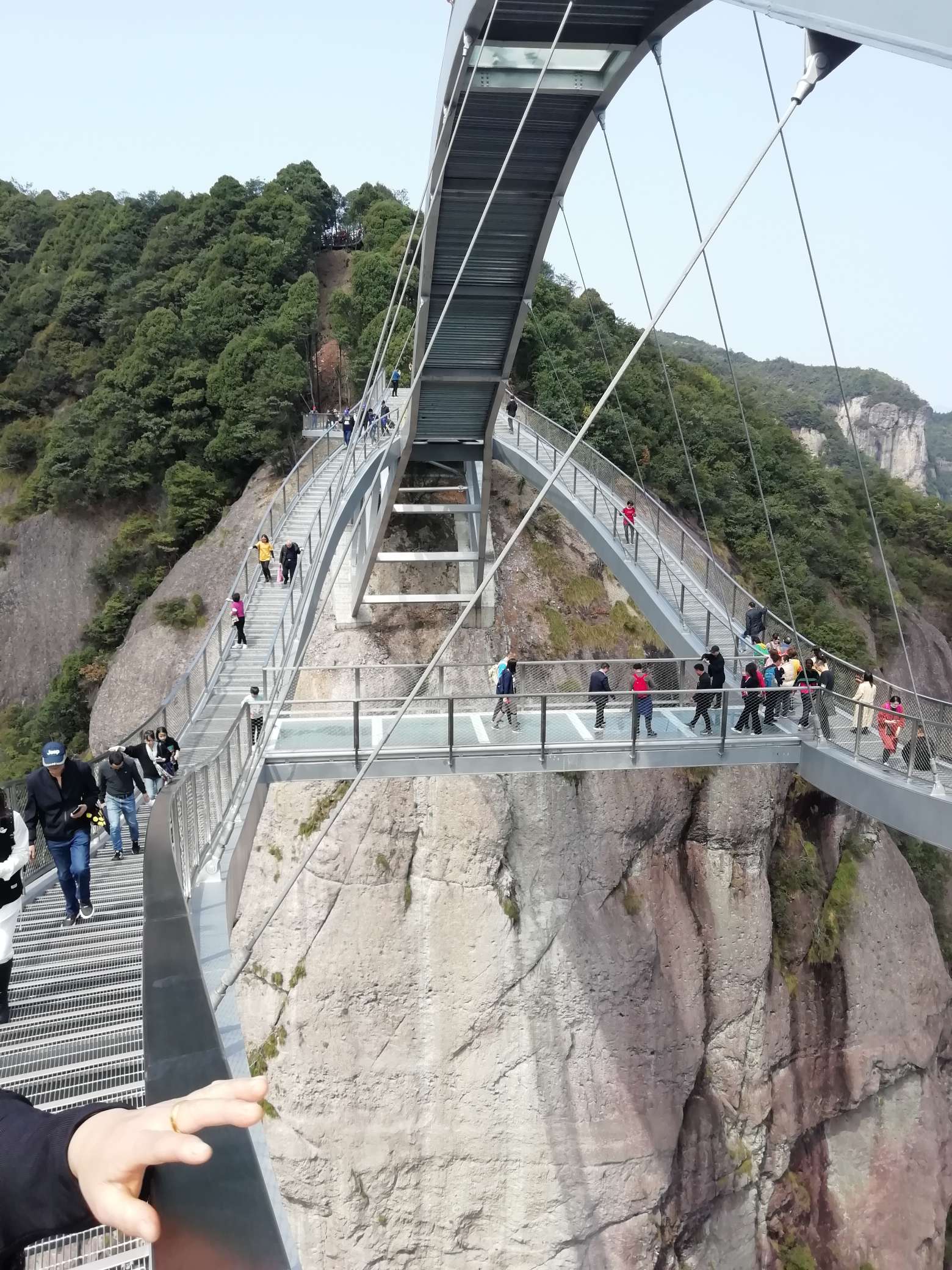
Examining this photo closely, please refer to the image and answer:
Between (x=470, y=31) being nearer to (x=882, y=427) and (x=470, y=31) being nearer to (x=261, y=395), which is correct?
(x=261, y=395)

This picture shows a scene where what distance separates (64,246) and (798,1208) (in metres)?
41.9

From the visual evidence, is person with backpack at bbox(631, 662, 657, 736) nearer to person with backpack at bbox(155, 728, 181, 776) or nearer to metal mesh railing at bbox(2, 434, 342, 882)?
person with backpack at bbox(155, 728, 181, 776)

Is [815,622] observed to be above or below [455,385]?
below

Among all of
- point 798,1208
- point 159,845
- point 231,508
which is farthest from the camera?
point 231,508

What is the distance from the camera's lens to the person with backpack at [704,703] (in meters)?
12.1

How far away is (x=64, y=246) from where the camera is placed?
39406 millimetres

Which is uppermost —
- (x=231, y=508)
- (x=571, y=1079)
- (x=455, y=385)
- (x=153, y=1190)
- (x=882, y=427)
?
(x=882, y=427)

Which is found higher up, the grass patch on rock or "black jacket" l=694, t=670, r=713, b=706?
"black jacket" l=694, t=670, r=713, b=706

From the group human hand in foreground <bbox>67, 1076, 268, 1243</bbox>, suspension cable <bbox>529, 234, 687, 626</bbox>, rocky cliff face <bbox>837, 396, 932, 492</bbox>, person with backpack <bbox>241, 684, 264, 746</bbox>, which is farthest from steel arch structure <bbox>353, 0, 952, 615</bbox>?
rocky cliff face <bbox>837, 396, 932, 492</bbox>

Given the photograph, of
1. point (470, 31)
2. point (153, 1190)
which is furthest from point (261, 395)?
point (153, 1190)

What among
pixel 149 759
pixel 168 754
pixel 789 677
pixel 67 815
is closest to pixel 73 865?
pixel 67 815

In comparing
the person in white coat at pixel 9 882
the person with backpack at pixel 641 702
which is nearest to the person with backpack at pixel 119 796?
the person in white coat at pixel 9 882

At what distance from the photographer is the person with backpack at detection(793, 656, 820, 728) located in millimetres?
11977

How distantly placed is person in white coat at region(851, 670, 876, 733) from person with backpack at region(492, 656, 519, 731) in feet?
13.1
